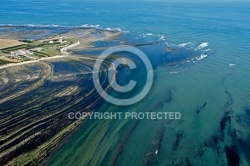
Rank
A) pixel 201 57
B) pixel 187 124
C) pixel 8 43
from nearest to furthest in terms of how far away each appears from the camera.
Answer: pixel 187 124 < pixel 201 57 < pixel 8 43

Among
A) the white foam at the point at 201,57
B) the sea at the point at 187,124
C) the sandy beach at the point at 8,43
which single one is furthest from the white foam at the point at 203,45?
the sandy beach at the point at 8,43

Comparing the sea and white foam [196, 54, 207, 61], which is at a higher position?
white foam [196, 54, 207, 61]

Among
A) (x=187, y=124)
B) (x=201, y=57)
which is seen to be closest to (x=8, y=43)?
(x=201, y=57)

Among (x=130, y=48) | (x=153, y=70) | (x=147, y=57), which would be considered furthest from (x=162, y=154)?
(x=130, y=48)

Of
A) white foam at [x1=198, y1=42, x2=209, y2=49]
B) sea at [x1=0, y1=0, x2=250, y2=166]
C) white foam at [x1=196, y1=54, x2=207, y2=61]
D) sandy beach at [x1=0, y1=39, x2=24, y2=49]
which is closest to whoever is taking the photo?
sea at [x1=0, y1=0, x2=250, y2=166]

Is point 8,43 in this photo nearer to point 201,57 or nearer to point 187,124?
point 201,57

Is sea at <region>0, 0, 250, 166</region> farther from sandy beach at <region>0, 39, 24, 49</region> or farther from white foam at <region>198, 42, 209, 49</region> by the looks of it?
sandy beach at <region>0, 39, 24, 49</region>

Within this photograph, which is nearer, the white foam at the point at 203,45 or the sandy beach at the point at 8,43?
the sandy beach at the point at 8,43

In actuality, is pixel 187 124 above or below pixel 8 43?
below

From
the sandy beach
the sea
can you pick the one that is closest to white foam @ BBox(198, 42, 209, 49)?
the sea

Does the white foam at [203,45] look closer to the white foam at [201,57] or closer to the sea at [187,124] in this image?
the sea at [187,124]

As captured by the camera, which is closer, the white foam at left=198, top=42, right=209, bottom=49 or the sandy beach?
the sandy beach
